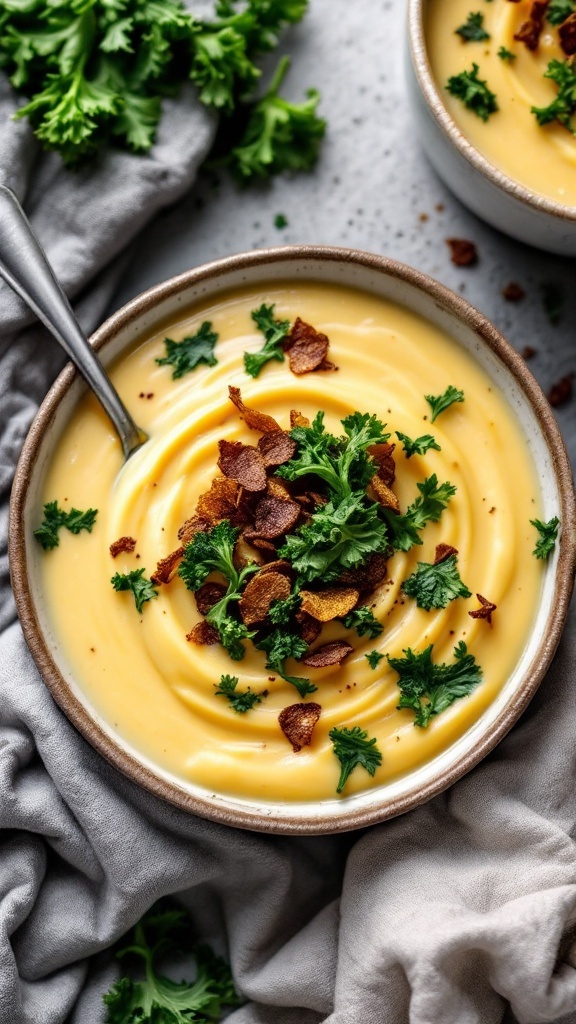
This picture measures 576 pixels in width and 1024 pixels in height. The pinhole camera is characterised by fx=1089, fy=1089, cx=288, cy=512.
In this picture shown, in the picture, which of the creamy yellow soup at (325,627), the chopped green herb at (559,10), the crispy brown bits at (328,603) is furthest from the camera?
the chopped green herb at (559,10)

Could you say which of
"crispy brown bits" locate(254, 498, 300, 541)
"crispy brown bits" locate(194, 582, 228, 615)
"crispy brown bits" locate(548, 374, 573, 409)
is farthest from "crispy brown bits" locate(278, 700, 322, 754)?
"crispy brown bits" locate(548, 374, 573, 409)

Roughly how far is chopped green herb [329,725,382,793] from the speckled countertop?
134 cm

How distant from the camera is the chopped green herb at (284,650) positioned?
3027 millimetres

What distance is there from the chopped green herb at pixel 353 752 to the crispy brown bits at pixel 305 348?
1046mm

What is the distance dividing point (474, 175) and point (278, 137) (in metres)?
0.80

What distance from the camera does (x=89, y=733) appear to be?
3020 mm

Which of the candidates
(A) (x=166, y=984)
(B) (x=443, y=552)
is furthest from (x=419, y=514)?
(A) (x=166, y=984)

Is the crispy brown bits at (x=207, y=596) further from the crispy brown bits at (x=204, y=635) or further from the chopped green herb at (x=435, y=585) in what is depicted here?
the chopped green herb at (x=435, y=585)

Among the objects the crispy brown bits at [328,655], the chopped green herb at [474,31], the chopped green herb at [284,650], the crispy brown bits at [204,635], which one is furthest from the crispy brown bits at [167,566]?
the chopped green herb at [474,31]

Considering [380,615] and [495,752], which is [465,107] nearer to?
[380,615]

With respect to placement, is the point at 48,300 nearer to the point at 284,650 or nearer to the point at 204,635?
the point at 204,635

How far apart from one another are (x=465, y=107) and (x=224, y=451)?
1249 millimetres

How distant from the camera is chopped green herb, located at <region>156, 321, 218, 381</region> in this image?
128 inches

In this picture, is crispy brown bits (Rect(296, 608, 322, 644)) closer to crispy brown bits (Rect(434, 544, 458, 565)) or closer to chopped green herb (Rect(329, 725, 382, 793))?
chopped green herb (Rect(329, 725, 382, 793))
